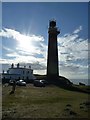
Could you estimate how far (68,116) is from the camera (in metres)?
20.3

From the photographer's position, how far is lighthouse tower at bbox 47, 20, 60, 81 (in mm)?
70875

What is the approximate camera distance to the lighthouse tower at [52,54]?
7088cm

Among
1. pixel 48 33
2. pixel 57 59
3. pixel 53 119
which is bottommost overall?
pixel 53 119

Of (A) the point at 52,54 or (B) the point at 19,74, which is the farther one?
(B) the point at 19,74

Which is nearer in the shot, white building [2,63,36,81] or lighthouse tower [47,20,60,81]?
lighthouse tower [47,20,60,81]

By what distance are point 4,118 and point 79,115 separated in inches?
237

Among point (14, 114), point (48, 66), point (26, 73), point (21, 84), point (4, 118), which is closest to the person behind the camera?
point (4, 118)

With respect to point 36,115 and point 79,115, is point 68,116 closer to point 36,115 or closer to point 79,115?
point 79,115

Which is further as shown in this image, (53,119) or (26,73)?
(26,73)

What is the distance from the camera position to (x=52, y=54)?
72188 mm

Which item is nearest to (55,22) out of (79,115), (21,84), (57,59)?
(57,59)

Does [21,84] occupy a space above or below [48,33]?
below

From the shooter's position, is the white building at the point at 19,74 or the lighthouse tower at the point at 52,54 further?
the white building at the point at 19,74

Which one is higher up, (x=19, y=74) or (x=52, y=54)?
(x=52, y=54)
